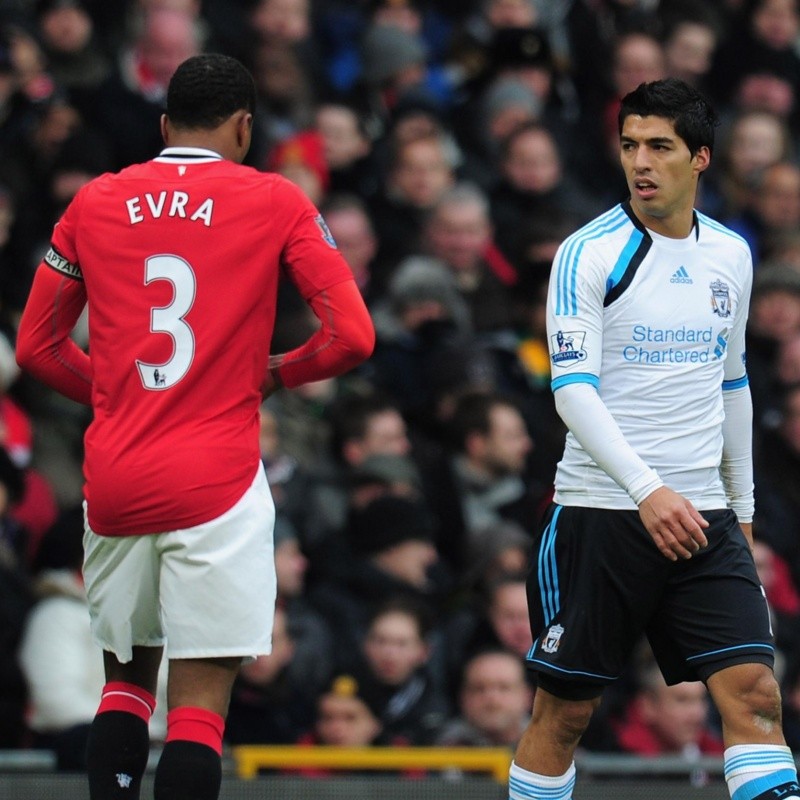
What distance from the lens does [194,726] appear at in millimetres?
5289

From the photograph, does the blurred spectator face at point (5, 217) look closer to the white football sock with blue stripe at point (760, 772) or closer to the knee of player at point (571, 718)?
the knee of player at point (571, 718)

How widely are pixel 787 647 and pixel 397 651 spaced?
2.14m

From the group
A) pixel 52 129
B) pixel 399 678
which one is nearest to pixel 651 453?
pixel 399 678

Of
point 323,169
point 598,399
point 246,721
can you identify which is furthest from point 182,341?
point 323,169

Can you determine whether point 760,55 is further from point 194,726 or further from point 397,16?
point 194,726

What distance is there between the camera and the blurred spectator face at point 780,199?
40.3 feet

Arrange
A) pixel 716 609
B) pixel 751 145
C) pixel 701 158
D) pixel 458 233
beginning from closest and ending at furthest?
pixel 716 609 < pixel 701 158 < pixel 458 233 < pixel 751 145

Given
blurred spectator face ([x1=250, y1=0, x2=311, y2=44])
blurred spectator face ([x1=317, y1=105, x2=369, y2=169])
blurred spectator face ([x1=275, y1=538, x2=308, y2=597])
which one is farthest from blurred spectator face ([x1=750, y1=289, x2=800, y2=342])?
blurred spectator face ([x1=275, y1=538, x2=308, y2=597])

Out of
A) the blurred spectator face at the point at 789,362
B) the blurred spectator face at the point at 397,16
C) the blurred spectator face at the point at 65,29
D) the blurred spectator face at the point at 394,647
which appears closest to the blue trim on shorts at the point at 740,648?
the blurred spectator face at the point at 394,647

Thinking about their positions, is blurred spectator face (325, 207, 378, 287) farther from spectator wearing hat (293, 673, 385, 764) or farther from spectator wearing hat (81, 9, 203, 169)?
spectator wearing hat (293, 673, 385, 764)

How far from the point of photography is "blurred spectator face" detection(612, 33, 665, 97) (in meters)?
12.8

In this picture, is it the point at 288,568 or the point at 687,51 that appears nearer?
the point at 288,568

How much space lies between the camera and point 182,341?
532 cm

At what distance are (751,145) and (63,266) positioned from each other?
7.93 meters
